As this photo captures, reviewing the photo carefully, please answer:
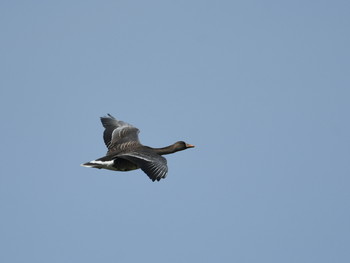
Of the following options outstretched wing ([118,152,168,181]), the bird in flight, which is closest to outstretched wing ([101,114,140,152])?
the bird in flight

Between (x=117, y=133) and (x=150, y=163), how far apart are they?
5796mm

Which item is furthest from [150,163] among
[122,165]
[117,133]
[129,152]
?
[117,133]

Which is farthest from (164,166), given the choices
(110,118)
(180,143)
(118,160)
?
(110,118)

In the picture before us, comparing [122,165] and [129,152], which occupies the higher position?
[129,152]

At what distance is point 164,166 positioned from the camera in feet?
73.8

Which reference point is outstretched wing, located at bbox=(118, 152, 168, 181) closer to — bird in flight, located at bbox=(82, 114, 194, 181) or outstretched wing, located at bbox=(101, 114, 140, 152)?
bird in flight, located at bbox=(82, 114, 194, 181)

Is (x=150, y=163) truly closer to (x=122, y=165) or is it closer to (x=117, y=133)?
(x=122, y=165)

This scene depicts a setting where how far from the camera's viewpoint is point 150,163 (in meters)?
23.0

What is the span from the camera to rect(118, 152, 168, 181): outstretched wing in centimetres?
2197

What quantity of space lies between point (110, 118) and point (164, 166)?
8504 mm

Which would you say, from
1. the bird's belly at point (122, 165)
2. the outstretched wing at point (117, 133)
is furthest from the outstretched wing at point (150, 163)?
the outstretched wing at point (117, 133)

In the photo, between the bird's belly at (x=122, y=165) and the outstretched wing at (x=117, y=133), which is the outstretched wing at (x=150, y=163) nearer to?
the bird's belly at (x=122, y=165)

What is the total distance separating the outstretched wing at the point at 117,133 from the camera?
27.6m

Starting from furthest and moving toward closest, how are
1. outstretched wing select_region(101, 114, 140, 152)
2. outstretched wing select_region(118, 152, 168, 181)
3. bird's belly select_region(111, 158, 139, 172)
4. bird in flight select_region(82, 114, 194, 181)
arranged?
outstretched wing select_region(101, 114, 140, 152) → bird's belly select_region(111, 158, 139, 172) → bird in flight select_region(82, 114, 194, 181) → outstretched wing select_region(118, 152, 168, 181)
